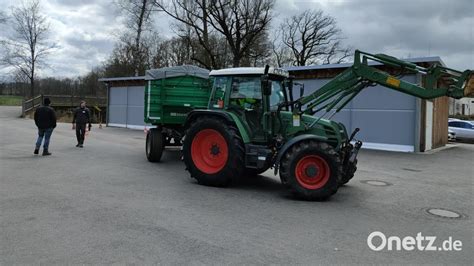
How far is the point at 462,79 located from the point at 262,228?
4.43 m

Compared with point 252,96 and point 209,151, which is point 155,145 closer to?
point 209,151

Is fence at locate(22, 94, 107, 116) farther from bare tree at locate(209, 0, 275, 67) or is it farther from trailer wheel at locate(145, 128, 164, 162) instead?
trailer wheel at locate(145, 128, 164, 162)

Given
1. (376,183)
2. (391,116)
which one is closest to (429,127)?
(391,116)

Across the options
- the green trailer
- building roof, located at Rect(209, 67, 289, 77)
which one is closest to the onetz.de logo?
building roof, located at Rect(209, 67, 289, 77)

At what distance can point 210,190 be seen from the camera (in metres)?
7.88

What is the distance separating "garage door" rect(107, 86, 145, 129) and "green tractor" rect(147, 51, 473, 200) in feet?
60.1

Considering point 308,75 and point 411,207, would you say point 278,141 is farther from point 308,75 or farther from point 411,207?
point 308,75

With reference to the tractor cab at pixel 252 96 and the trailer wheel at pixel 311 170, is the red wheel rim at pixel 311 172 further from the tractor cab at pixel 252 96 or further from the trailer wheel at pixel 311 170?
the tractor cab at pixel 252 96

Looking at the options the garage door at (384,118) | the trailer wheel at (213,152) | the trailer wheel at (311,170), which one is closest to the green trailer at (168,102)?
the trailer wheel at (213,152)

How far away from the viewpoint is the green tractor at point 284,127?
7129mm

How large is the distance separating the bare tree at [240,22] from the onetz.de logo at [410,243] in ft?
96.5

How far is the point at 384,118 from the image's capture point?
16766 millimetres

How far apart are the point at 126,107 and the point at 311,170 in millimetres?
22383

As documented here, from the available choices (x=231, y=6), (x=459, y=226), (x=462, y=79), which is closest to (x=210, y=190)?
(x=459, y=226)
